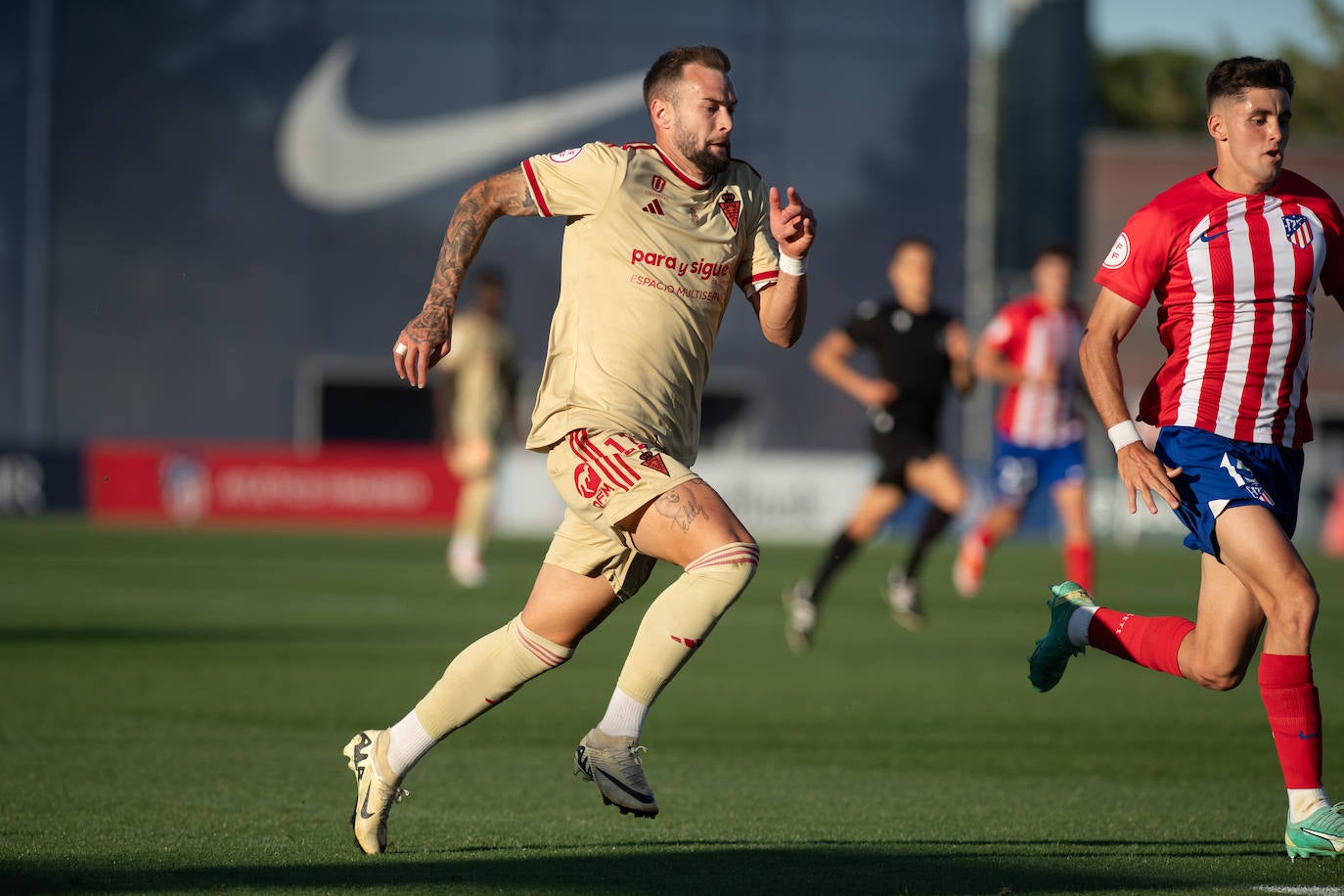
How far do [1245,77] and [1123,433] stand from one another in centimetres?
109

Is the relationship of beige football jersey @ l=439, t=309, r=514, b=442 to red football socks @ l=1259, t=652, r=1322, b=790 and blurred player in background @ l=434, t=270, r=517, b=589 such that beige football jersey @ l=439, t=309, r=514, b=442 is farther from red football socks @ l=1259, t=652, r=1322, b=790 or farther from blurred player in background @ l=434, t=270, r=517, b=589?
red football socks @ l=1259, t=652, r=1322, b=790

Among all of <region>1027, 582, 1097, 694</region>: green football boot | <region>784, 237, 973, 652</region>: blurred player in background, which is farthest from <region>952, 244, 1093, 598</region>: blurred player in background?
<region>1027, 582, 1097, 694</region>: green football boot

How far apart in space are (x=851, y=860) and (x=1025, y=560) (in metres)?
18.0

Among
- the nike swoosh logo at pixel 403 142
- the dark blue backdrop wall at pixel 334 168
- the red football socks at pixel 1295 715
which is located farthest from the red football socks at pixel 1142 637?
the nike swoosh logo at pixel 403 142

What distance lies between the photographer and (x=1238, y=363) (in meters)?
5.61

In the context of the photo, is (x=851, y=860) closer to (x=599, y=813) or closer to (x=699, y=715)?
(x=599, y=813)

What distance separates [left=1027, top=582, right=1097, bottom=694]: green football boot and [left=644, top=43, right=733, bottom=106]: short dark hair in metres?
2.09

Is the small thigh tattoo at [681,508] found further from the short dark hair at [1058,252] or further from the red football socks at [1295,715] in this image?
the short dark hair at [1058,252]

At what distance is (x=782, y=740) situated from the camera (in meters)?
8.13

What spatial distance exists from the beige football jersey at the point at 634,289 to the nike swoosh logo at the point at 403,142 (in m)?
29.1

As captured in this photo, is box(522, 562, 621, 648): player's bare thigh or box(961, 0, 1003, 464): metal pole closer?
box(522, 562, 621, 648): player's bare thigh

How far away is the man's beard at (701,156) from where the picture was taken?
5.48m

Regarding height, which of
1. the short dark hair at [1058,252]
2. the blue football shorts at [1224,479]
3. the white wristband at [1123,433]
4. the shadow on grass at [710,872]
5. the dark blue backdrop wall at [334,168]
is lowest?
the shadow on grass at [710,872]

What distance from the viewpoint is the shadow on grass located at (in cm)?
497
